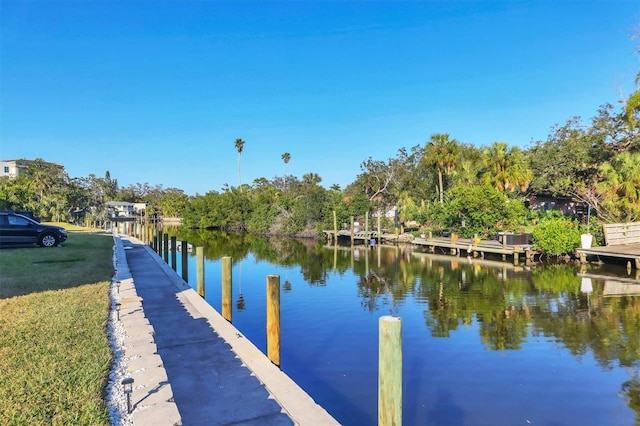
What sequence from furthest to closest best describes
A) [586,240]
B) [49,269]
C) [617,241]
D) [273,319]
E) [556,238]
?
[556,238] → [617,241] → [586,240] → [49,269] → [273,319]

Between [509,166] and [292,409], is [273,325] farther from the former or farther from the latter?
[509,166]

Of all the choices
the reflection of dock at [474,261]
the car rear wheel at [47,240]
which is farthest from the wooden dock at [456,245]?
the car rear wheel at [47,240]

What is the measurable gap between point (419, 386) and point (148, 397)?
4.93 meters

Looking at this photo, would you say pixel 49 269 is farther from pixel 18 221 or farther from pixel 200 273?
pixel 18 221

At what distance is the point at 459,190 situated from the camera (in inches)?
1118

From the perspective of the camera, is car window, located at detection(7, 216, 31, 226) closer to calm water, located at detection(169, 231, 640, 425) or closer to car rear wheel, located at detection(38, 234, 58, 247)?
car rear wheel, located at detection(38, 234, 58, 247)

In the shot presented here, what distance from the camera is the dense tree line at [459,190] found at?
27125mm

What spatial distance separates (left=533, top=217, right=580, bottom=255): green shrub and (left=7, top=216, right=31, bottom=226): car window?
2401 cm

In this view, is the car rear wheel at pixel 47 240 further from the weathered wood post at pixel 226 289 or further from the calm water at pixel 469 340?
the weathered wood post at pixel 226 289

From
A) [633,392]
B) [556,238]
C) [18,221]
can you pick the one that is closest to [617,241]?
[556,238]

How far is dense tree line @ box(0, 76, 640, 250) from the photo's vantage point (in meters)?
27.1

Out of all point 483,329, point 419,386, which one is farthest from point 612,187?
point 419,386

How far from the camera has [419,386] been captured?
772cm

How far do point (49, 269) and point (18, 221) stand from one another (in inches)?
301
